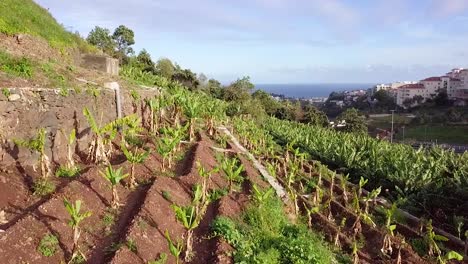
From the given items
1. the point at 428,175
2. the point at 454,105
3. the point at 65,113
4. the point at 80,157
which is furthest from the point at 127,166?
the point at 454,105

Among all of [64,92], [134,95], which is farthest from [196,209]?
[134,95]

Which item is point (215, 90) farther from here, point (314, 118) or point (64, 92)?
point (64, 92)

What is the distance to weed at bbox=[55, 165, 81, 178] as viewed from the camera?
10359 millimetres

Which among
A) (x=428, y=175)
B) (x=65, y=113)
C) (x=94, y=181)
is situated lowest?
(x=428, y=175)

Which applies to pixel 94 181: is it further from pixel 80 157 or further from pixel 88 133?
pixel 88 133

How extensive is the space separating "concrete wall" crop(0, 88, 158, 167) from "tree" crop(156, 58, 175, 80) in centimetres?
3483

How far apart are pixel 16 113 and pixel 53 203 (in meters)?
2.88

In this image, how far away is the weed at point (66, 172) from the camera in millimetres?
10359

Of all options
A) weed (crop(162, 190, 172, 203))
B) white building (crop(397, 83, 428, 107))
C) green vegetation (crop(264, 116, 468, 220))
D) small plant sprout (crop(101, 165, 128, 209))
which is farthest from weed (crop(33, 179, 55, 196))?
white building (crop(397, 83, 428, 107))

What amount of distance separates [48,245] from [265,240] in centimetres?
442

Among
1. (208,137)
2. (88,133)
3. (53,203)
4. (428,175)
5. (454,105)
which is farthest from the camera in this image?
(454,105)

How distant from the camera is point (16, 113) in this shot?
10094 mm

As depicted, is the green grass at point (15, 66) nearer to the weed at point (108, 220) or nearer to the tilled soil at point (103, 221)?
the tilled soil at point (103, 221)

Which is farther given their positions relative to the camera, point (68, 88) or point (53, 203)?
point (68, 88)
